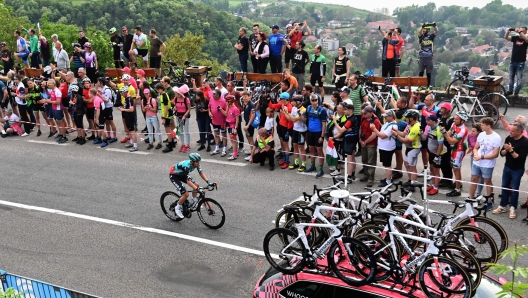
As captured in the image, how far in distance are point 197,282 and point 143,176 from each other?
5.44m

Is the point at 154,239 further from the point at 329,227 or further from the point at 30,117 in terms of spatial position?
the point at 30,117

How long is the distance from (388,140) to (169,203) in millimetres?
4972

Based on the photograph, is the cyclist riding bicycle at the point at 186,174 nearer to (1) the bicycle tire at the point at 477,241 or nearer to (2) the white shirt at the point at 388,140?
(2) the white shirt at the point at 388,140

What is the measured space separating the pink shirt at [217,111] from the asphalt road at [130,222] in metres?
0.98

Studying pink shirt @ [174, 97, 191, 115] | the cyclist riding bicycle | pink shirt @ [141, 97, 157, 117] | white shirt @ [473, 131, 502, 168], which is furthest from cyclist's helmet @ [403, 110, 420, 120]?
pink shirt @ [141, 97, 157, 117]

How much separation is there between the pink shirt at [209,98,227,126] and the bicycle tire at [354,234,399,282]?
8081 millimetres

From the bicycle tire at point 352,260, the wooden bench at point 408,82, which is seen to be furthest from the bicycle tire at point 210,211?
the wooden bench at point 408,82

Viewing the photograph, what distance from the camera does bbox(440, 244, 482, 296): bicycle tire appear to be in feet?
22.2

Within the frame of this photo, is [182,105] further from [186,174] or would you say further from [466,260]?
[466,260]

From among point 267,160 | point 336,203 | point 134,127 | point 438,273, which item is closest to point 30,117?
point 134,127

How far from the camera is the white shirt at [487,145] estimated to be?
10.9 metres

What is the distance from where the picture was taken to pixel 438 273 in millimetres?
6887

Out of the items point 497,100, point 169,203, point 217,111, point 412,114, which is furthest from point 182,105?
point 497,100

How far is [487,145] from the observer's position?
35.9 ft
